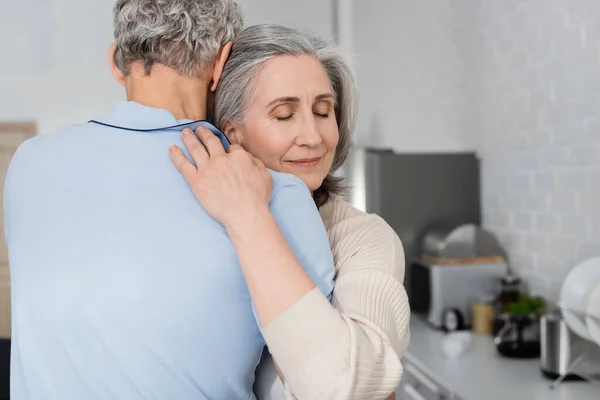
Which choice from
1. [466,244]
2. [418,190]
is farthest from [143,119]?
[418,190]

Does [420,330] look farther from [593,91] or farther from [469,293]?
[593,91]

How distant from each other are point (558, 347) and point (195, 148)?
1.63 meters

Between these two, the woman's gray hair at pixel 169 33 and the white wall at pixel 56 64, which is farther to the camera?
the white wall at pixel 56 64

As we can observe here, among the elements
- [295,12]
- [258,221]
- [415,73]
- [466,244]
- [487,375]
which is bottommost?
[487,375]

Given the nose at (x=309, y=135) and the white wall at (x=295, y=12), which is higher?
the white wall at (x=295, y=12)

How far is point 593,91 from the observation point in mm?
2420

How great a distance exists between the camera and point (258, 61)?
1.27 meters

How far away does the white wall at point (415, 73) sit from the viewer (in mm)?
3633

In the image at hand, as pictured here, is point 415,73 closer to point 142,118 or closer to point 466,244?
point 466,244

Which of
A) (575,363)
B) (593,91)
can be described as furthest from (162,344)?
(593,91)

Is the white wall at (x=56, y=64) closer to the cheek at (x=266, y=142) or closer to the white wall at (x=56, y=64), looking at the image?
the white wall at (x=56, y=64)

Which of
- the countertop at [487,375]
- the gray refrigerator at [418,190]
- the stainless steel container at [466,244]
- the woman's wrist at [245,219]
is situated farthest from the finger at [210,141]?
the gray refrigerator at [418,190]

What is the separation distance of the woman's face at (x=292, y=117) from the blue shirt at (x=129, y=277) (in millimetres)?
274

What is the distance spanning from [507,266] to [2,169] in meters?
2.99
